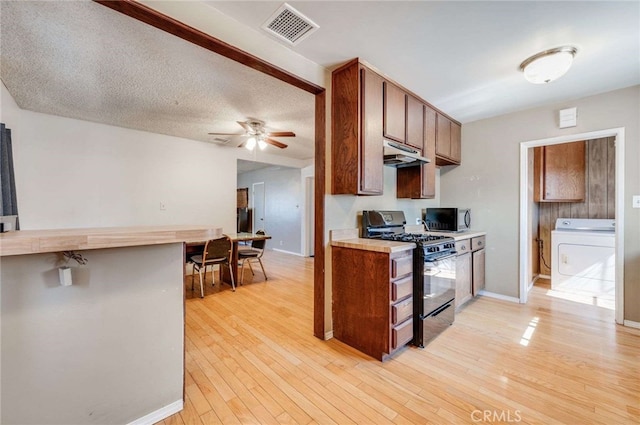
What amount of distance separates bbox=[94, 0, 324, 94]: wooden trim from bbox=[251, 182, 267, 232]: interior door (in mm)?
5866

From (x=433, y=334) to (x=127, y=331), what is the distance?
2220 mm

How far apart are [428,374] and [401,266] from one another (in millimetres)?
741

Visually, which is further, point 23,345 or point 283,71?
point 283,71

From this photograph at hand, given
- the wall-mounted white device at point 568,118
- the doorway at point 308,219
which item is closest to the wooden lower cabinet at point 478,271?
the wall-mounted white device at point 568,118

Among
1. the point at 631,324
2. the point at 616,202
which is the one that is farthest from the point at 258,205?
the point at 631,324

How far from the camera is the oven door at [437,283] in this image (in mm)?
2107

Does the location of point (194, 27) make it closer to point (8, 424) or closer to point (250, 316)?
point (8, 424)

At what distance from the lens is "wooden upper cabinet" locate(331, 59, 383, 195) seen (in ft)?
6.85

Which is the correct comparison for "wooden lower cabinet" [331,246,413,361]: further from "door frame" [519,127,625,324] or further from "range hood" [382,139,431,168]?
"door frame" [519,127,625,324]

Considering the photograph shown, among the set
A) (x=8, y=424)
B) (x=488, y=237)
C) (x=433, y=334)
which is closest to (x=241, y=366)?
(x=8, y=424)

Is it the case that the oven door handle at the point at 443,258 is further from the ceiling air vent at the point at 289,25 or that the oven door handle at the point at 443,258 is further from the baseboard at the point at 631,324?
the ceiling air vent at the point at 289,25

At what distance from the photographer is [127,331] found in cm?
126

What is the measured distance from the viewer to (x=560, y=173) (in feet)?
12.1

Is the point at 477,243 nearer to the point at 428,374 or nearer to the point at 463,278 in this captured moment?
the point at 463,278
